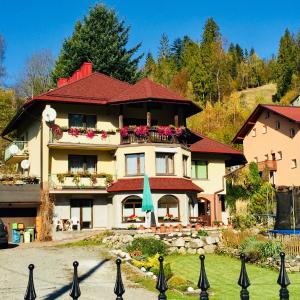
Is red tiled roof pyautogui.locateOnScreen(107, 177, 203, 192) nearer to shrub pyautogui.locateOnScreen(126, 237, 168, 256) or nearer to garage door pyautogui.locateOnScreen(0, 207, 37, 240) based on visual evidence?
garage door pyautogui.locateOnScreen(0, 207, 37, 240)

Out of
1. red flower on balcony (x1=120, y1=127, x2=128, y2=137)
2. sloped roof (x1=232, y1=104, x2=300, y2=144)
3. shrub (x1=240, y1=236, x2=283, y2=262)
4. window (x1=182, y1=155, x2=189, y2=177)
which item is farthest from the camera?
sloped roof (x1=232, y1=104, x2=300, y2=144)

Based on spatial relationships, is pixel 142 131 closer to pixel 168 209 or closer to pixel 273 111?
pixel 168 209

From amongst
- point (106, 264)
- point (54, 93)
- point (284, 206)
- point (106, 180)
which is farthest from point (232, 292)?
point (54, 93)

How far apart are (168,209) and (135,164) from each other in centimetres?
357

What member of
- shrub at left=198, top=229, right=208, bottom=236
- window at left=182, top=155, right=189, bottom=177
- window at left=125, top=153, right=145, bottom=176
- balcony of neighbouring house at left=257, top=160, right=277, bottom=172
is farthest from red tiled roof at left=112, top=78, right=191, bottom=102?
balcony of neighbouring house at left=257, top=160, right=277, bottom=172

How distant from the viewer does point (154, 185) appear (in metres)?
31.0

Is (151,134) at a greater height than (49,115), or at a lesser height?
lesser

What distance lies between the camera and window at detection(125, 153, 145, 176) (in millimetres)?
32156

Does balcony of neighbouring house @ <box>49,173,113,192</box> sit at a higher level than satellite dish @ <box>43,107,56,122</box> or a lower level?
lower

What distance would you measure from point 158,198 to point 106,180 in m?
3.74

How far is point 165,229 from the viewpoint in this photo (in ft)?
90.6

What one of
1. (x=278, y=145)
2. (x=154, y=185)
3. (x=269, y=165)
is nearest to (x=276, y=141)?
(x=278, y=145)

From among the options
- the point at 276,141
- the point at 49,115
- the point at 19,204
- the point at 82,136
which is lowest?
the point at 19,204

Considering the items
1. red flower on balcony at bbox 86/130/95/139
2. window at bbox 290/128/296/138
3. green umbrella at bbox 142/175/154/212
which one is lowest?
green umbrella at bbox 142/175/154/212
